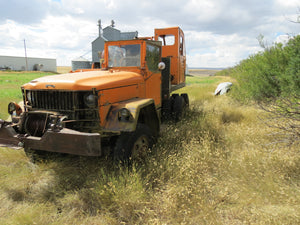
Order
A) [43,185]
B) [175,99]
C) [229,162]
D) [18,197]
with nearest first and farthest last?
[18,197], [43,185], [229,162], [175,99]

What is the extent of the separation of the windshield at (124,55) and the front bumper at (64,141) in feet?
7.97

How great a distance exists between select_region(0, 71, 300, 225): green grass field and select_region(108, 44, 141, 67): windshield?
2.12 metres

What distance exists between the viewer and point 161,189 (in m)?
2.94

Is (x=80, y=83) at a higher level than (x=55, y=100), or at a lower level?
higher

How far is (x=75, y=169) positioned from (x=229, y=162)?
9.02 ft

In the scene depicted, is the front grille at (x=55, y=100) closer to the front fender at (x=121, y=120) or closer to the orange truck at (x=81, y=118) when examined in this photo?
the orange truck at (x=81, y=118)

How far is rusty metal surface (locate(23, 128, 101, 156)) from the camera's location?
2816 millimetres

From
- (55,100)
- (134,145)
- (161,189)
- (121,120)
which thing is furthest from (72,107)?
(161,189)

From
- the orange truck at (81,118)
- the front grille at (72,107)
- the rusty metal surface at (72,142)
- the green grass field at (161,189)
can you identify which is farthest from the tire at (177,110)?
the rusty metal surface at (72,142)

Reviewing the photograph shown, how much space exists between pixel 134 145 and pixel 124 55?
7.74 feet

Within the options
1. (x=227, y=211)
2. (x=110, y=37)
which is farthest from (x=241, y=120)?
(x=110, y=37)

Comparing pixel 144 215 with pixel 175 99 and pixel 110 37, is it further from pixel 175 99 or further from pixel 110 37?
pixel 110 37

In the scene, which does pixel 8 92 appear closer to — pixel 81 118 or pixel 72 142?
pixel 81 118

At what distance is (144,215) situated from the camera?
271 centimetres
